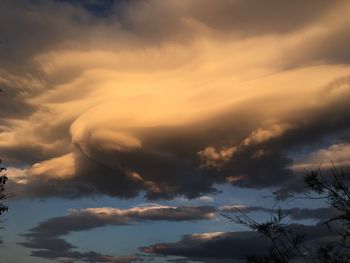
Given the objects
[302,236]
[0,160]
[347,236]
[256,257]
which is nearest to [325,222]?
[347,236]

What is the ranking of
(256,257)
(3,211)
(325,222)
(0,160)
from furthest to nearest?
(0,160)
(3,211)
(256,257)
(325,222)

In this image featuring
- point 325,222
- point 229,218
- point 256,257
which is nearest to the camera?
point 325,222

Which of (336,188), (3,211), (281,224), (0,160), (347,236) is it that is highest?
(0,160)

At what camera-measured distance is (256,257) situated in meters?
45.8

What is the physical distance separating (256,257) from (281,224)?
22.1ft

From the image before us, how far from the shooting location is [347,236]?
77.7 ft

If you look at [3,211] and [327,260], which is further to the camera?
[3,211]

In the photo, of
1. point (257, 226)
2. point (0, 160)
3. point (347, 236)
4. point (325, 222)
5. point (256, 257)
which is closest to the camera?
point (325, 222)

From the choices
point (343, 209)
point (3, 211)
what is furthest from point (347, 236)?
point (3, 211)

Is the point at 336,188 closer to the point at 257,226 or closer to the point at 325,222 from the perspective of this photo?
the point at 325,222

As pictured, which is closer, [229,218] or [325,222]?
[325,222]

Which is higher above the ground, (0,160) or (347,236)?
(0,160)

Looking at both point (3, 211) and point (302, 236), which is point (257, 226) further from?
point (3, 211)

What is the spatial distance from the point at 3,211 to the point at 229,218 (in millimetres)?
27461
